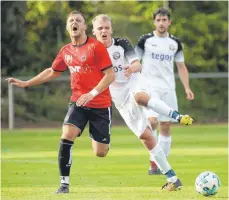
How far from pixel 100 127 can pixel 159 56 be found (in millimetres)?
3628

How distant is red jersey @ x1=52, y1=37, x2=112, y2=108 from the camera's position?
37.8 ft

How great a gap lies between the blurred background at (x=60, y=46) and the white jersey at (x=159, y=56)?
1898 cm

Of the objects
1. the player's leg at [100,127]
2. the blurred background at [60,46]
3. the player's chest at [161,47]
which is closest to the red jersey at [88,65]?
the player's leg at [100,127]

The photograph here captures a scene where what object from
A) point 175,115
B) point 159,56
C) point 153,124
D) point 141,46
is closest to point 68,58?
point 175,115

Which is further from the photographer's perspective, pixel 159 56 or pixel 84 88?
pixel 159 56

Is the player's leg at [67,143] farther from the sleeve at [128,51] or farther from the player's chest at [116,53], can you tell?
the player's chest at [116,53]

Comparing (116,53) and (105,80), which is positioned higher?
(116,53)

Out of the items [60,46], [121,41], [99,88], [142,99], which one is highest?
[121,41]

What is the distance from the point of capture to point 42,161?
57.5 feet

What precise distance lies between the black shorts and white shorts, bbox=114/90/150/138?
1.51 ft

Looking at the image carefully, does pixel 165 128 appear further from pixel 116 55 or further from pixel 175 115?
pixel 175 115

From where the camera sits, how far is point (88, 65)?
1160 centimetres

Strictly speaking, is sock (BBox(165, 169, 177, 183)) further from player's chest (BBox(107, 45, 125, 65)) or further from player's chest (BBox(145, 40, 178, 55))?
player's chest (BBox(145, 40, 178, 55))

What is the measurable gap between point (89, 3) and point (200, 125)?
1121 cm
